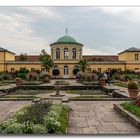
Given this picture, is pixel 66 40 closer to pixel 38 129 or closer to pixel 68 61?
pixel 68 61

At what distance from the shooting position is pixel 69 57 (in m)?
56.4

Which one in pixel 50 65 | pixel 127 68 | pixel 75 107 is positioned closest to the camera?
pixel 75 107

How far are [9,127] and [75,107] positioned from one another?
5092mm

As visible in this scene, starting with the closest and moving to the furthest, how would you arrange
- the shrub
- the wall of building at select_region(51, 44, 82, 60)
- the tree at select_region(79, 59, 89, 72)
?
the shrub
the tree at select_region(79, 59, 89, 72)
the wall of building at select_region(51, 44, 82, 60)

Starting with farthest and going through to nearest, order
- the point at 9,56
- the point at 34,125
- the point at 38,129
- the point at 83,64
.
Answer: the point at 9,56 < the point at 83,64 < the point at 34,125 < the point at 38,129

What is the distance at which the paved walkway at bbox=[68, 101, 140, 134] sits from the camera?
7859mm

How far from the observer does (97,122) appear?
8953mm

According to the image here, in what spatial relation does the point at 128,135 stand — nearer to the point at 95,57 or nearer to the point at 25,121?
the point at 25,121

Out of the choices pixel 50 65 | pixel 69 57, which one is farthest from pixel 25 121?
pixel 69 57

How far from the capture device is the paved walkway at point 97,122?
7859 mm

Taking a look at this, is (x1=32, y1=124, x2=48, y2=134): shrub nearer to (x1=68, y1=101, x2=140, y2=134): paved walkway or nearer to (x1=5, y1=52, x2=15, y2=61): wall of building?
(x1=68, y1=101, x2=140, y2=134): paved walkway

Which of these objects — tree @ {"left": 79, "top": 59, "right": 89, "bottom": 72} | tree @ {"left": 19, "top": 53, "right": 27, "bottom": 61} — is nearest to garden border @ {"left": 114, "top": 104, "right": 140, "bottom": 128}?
tree @ {"left": 79, "top": 59, "right": 89, "bottom": 72}

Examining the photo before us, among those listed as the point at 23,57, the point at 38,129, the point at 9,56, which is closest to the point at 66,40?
the point at 9,56

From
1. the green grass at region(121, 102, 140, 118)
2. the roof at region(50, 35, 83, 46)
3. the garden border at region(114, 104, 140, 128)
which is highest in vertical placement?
the roof at region(50, 35, 83, 46)
